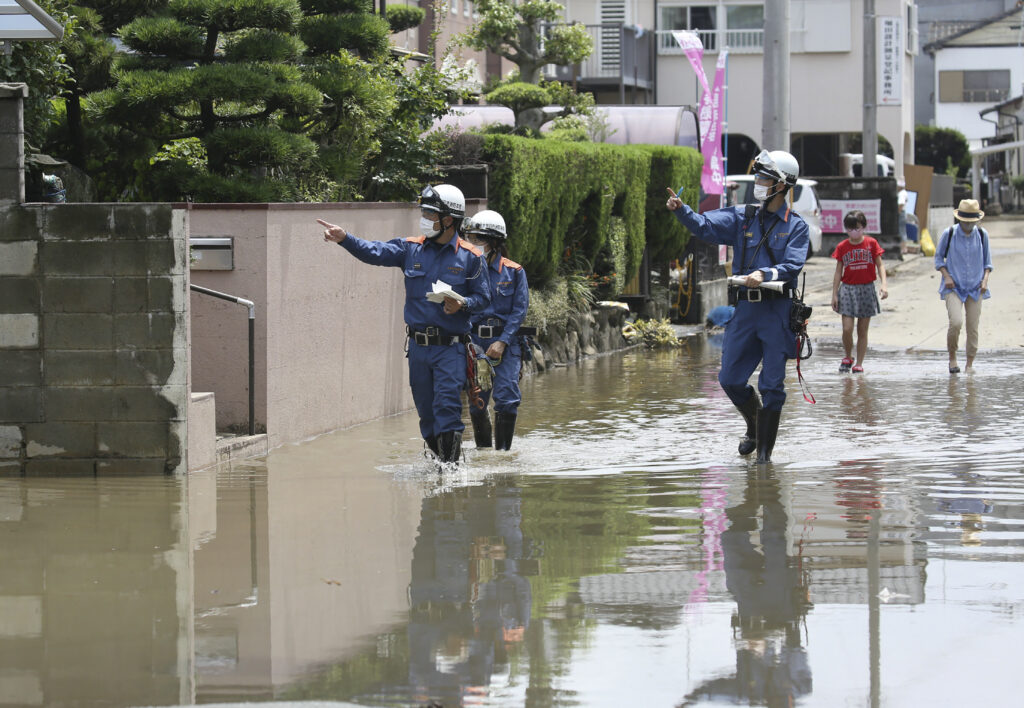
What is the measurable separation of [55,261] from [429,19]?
25825 millimetres

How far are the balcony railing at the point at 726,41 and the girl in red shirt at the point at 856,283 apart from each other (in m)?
30.6

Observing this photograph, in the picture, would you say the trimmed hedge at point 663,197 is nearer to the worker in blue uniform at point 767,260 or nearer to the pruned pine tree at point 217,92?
the pruned pine tree at point 217,92

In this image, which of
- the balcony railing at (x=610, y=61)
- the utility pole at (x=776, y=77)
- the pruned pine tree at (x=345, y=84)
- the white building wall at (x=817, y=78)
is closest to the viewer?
the pruned pine tree at (x=345, y=84)

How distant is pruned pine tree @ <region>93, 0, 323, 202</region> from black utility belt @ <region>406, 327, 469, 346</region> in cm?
282

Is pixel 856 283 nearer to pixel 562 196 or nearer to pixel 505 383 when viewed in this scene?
pixel 562 196

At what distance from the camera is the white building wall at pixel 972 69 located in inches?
2847

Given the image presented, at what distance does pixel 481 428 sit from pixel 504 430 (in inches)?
6.3

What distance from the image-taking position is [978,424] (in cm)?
1167

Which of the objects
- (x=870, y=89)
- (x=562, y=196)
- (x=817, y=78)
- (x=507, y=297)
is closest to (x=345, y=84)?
(x=507, y=297)

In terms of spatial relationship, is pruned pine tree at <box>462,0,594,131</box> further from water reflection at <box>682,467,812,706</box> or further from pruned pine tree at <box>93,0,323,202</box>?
water reflection at <box>682,467,812,706</box>

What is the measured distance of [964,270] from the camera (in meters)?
15.2

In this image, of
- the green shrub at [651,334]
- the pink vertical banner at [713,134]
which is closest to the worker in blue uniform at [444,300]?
the green shrub at [651,334]

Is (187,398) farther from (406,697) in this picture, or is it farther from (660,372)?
(660,372)

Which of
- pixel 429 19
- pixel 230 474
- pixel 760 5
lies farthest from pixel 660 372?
pixel 760 5
